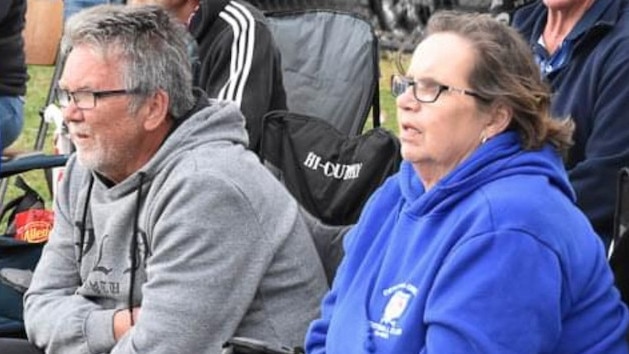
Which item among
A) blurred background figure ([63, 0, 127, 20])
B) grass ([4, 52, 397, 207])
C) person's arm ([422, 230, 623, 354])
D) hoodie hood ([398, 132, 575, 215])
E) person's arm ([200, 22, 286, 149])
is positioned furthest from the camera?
grass ([4, 52, 397, 207])

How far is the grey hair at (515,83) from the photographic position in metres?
3.03

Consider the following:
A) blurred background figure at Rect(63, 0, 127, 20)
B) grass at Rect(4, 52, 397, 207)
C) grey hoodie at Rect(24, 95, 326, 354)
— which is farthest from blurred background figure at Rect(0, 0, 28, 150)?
grey hoodie at Rect(24, 95, 326, 354)

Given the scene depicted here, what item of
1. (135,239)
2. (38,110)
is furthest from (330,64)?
(38,110)

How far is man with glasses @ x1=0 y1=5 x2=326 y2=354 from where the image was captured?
3602 millimetres

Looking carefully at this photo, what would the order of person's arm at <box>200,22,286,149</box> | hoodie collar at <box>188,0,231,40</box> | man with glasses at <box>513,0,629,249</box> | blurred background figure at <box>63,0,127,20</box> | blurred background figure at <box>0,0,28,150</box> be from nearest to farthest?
1. man with glasses at <box>513,0,629,249</box>
2. person's arm at <box>200,22,286,149</box>
3. hoodie collar at <box>188,0,231,40</box>
4. blurred background figure at <box>0,0,28,150</box>
5. blurred background figure at <box>63,0,127,20</box>

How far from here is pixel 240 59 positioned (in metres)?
5.12

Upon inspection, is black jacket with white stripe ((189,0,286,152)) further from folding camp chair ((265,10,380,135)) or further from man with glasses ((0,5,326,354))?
man with glasses ((0,5,326,354))

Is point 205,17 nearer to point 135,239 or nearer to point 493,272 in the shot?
point 135,239

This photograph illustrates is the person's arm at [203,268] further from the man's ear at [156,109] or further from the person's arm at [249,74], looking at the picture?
the person's arm at [249,74]

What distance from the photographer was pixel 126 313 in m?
3.80

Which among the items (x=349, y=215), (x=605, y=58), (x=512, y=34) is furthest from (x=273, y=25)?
(x=512, y=34)

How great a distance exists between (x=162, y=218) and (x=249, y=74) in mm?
1506

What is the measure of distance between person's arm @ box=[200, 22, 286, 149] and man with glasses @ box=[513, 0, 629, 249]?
1148 mm

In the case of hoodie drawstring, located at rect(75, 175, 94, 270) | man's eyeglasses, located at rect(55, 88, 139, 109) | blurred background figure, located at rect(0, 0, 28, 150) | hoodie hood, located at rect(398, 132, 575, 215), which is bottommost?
blurred background figure, located at rect(0, 0, 28, 150)
